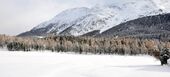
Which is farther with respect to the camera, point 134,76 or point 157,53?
point 157,53

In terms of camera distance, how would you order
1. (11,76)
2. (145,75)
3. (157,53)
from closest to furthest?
(11,76) < (145,75) < (157,53)

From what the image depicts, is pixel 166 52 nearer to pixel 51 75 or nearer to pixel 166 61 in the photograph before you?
pixel 166 61

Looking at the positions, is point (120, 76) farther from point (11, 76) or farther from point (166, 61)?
point (166, 61)

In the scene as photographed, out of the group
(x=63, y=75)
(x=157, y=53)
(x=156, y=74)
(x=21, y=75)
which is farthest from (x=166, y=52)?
(x=21, y=75)

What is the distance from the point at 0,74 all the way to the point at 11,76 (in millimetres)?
2322

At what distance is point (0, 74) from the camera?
56.9 metres

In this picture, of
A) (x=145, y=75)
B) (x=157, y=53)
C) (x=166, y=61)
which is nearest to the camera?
(x=145, y=75)

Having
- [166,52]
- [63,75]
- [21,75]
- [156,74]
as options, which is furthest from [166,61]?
[21,75]

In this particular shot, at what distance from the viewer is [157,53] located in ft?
316

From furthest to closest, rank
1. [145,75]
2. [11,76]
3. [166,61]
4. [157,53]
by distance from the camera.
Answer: [157,53] < [166,61] < [145,75] < [11,76]

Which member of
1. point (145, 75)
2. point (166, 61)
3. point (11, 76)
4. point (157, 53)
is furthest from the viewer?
point (157, 53)

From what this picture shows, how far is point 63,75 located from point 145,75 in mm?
12375

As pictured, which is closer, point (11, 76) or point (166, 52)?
point (11, 76)

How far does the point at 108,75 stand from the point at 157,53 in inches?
1497
